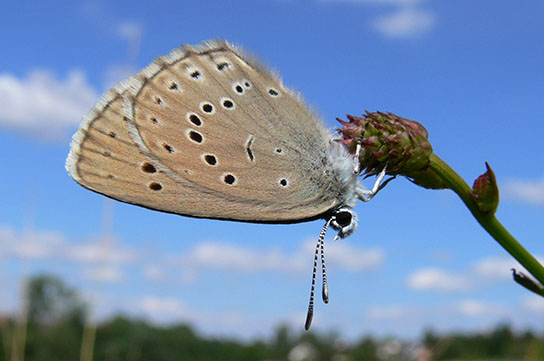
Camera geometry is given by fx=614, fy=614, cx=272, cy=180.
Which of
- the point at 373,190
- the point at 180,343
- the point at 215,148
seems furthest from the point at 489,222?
the point at 180,343

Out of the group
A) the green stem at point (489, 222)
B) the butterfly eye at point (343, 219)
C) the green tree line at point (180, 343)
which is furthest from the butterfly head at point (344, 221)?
the green tree line at point (180, 343)

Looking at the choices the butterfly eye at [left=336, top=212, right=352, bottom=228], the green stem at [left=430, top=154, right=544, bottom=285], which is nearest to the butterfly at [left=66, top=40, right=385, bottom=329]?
the butterfly eye at [left=336, top=212, right=352, bottom=228]

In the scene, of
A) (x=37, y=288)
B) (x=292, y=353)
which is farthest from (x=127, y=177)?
A: (x=37, y=288)

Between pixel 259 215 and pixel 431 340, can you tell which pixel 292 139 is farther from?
pixel 431 340

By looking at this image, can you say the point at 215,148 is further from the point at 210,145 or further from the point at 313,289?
the point at 313,289

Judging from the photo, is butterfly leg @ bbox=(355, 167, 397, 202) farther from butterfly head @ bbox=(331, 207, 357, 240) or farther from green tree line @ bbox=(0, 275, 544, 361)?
green tree line @ bbox=(0, 275, 544, 361)
